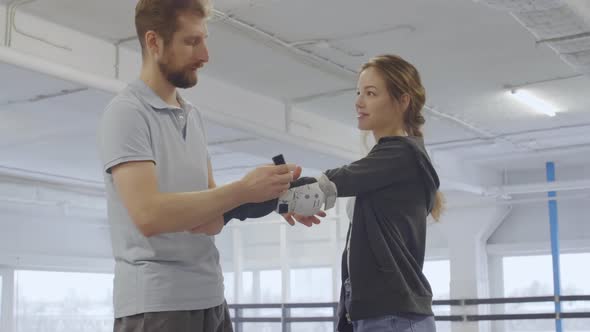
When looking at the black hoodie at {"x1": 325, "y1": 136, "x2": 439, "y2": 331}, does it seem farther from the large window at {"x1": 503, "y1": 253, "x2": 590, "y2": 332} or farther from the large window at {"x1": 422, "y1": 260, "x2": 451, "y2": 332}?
the large window at {"x1": 422, "y1": 260, "x2": 451, "y2": 332}

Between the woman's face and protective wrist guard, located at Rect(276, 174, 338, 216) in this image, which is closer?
protective wrist guard, located at Rect(276, 174, 338, 216)

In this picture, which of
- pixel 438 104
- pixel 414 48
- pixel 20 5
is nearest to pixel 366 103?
pixel 20 5

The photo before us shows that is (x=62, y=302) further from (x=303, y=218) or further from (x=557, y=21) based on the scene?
(x=303, y=218)

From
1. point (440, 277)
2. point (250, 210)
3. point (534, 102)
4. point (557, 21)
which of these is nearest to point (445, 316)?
point (440, 277)

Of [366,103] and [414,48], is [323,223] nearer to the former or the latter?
[414,48]

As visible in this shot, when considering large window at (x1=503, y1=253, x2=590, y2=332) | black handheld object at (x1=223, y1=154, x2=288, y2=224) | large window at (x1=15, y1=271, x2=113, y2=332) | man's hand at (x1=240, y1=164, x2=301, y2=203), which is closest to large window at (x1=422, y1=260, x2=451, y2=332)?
large window at (x1=503, y1=253, x2=590, y2=332)

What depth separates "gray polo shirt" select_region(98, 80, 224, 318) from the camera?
155 cm

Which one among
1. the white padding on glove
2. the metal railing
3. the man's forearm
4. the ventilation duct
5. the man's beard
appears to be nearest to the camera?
the man's forearm

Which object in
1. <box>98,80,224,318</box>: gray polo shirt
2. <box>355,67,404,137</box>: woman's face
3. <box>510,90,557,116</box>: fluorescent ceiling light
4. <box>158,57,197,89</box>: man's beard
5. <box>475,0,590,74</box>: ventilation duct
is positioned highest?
<box>510,90,557,116</box>: fluorescent ceiling light

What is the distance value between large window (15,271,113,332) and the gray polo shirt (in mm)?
12021

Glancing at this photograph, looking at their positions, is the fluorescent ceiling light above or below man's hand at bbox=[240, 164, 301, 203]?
above

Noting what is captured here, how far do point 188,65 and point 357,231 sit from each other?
0.62m

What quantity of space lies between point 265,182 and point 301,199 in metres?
0.43

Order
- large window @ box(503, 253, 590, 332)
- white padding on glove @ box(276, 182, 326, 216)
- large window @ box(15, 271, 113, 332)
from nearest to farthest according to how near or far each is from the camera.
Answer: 1. white padding on glove @ box(276, 182, 326, 216)
2. large window @ box(503, 253, 590, 332)
3. large window @ box(15, 271, 113, 332)
